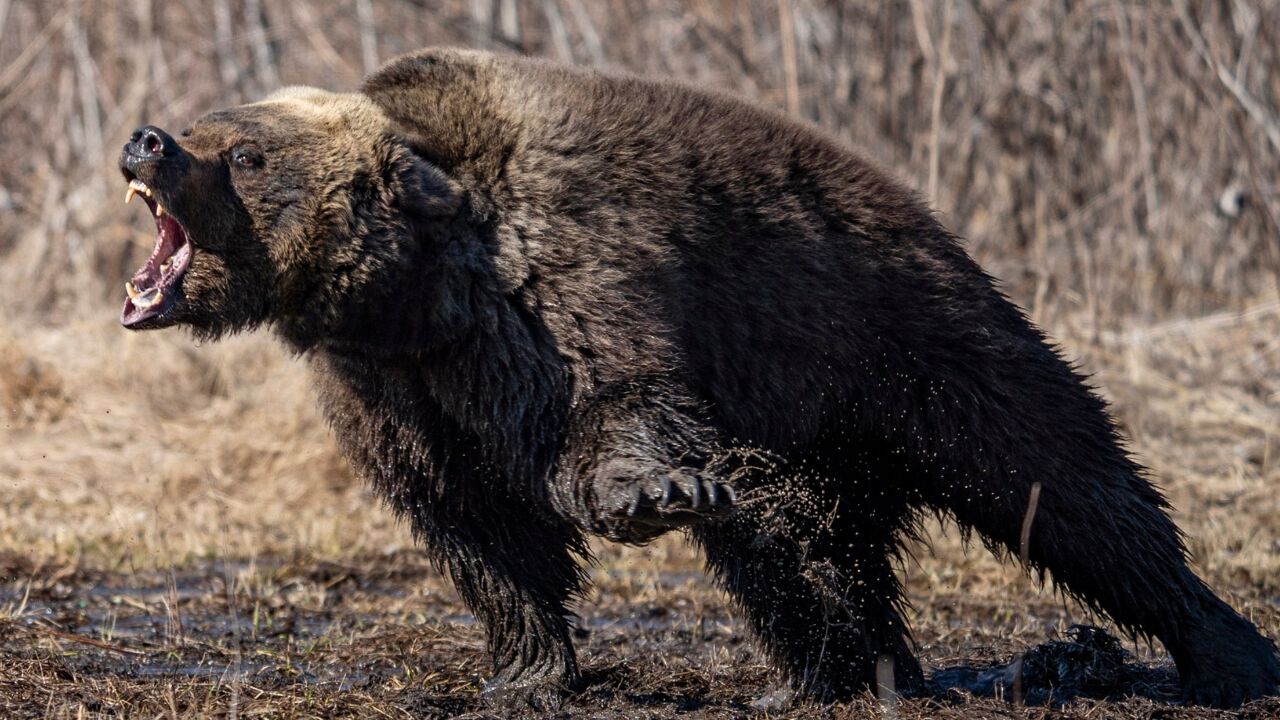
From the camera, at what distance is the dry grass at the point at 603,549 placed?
5574mm

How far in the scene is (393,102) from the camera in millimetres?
4762

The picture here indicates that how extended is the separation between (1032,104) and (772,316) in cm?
717

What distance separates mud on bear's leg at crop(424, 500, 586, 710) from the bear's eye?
46.0 inches

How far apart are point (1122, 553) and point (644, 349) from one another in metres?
1.77

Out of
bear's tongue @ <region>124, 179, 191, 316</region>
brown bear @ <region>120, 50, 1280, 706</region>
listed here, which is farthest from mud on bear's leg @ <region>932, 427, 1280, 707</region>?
bear's tongue @ <region>124, 179, 191, 316</region>

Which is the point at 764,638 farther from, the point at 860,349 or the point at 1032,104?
the point at 1032,104

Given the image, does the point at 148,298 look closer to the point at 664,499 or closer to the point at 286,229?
the point at 286,229

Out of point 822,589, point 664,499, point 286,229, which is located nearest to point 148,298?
point 286,229

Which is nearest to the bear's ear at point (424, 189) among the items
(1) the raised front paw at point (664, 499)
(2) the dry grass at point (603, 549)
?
(1) the raised front paw at point (664, 499)

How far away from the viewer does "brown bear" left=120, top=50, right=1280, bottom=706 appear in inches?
173

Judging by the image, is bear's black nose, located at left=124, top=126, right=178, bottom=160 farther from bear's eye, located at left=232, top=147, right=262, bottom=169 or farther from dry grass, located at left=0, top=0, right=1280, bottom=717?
dry grass, located at left=0, top=0, right=1280, bottom=717

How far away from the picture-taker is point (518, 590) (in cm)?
484

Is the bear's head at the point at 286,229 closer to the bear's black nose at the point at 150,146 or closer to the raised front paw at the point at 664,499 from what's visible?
the bear's black nose at the point at 150,146

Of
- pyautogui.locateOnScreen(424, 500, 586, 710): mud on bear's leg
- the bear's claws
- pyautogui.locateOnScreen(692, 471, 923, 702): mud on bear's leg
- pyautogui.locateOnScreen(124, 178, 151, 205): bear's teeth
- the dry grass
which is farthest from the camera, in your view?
the dry grass
